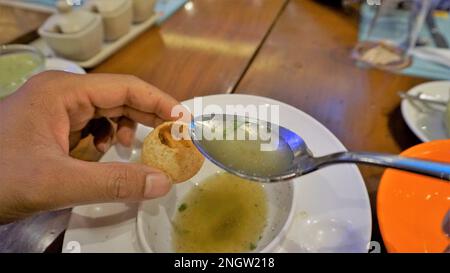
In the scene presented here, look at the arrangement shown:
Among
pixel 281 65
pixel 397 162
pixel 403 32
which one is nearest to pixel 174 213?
pixel 397 162

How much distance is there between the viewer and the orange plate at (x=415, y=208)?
555 mm

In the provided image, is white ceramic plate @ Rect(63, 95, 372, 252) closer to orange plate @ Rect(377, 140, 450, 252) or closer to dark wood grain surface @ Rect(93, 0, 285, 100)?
orange plate @ Rect(377, 140, 450, 252)

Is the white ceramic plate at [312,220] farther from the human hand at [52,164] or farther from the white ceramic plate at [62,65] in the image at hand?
the white ceramic plate at [62,65]

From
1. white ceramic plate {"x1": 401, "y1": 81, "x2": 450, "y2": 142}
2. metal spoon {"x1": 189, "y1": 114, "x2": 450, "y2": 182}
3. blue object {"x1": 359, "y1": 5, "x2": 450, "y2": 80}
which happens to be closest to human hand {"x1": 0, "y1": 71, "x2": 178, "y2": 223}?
metal spoon {"x1": 189, "y1": 114, "x2": 450, "y2": 182}

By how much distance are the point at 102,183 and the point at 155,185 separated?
0.24 feet

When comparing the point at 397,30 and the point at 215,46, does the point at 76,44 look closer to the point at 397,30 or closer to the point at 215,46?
the point at 215,46

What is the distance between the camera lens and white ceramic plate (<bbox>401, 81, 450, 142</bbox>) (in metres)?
0.73

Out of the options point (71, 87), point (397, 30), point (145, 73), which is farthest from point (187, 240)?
point (397, 30)

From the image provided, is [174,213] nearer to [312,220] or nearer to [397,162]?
[312,220]

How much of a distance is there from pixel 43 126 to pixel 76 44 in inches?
18.9

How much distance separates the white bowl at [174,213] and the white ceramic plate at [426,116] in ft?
1.06

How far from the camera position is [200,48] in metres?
1.07

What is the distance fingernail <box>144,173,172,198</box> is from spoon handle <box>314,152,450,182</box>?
0.23 meters

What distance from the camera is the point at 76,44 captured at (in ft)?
3.14
